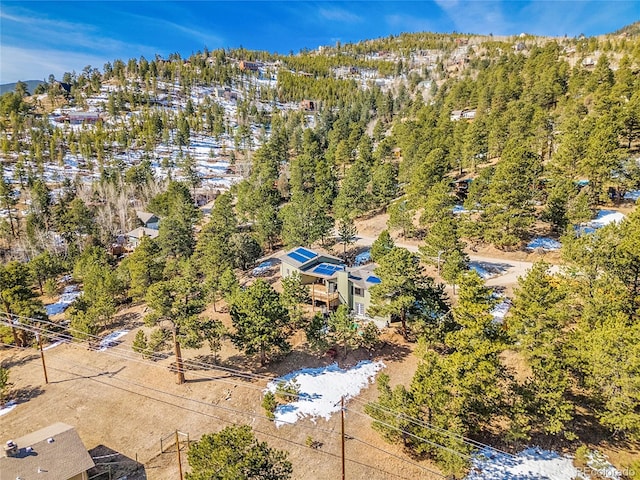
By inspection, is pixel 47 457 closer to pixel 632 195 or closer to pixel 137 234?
pixel 137 234

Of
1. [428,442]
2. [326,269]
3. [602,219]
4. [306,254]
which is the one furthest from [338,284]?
[602,219]

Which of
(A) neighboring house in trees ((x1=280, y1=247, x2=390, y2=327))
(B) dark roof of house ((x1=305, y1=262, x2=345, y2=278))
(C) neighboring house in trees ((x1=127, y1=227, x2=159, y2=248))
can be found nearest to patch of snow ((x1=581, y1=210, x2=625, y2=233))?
(A) neighboring house in trees ((x1=280, y1=247, x2=390, y2=327))

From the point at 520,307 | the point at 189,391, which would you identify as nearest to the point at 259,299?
the point at 189,391

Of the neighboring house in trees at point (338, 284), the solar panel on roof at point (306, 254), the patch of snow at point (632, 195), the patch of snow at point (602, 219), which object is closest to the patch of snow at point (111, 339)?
the neighboring house in trees at point (338, 284)

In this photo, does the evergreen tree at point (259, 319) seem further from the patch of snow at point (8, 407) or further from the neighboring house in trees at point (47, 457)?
the patch of snow at point (8, 407)

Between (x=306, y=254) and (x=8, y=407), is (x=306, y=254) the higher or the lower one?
the higher one

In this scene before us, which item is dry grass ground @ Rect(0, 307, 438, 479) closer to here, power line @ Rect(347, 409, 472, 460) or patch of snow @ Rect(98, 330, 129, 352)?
patch of snow @ Rect(98, 330, 129, 352)
